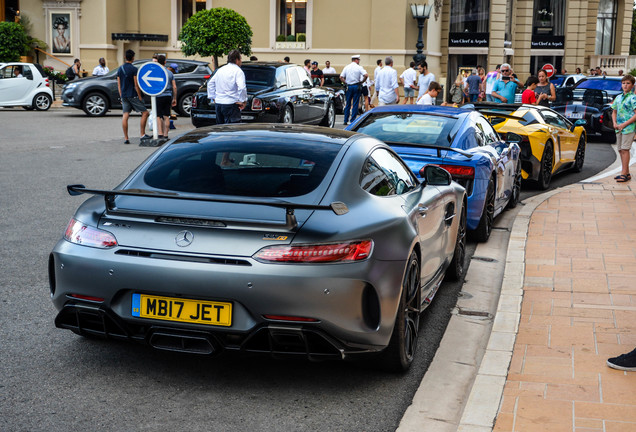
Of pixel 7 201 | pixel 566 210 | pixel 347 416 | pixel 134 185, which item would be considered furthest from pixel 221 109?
pixel 347 416

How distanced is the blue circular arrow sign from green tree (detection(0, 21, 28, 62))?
74.8 ft

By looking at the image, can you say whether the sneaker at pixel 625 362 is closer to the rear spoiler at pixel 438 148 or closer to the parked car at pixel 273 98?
the rear spoiler at pixel 438 148

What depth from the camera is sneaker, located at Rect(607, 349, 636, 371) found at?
200 inches

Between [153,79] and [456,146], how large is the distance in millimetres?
9297

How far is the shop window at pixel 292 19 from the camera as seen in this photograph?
41219 millimetres

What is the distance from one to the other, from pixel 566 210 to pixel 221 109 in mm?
7082

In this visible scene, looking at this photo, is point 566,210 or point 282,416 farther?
point 566,210

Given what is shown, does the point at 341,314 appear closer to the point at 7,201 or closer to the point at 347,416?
the point at 347,416

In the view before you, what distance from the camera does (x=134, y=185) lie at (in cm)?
512

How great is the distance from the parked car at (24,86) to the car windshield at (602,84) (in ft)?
56.3

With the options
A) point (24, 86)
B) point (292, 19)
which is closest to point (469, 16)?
point (292, 19)

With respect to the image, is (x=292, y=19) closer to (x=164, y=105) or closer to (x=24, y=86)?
(x=24, y=86)

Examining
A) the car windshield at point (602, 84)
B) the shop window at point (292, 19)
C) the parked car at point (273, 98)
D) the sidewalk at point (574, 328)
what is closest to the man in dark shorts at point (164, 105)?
the parked car at point (273, 98)

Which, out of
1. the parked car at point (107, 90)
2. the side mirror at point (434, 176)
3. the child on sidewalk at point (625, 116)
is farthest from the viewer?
the parked car at point (107, 90)
